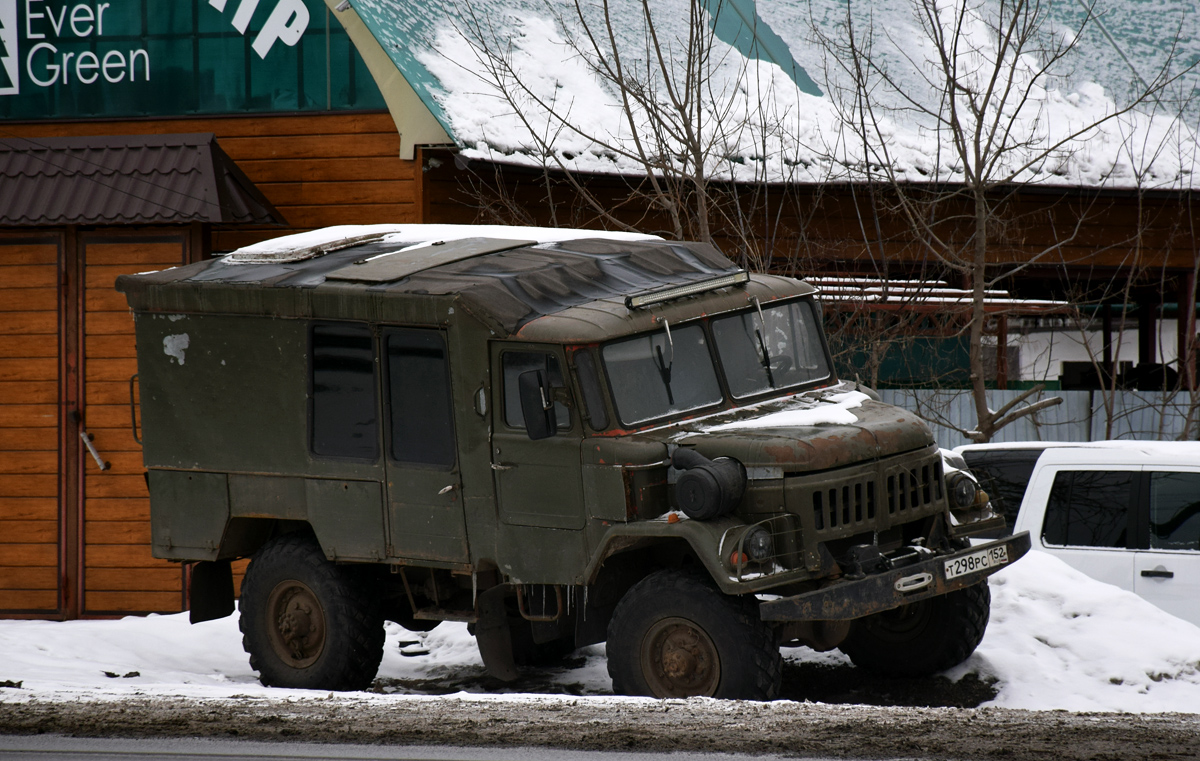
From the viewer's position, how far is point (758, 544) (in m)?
6.52

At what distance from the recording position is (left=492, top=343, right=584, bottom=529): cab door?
7059 millimetres

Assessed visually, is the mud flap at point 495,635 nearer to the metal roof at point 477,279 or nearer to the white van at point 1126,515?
the metal roof at point 477,279

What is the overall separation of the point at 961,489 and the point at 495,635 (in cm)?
297

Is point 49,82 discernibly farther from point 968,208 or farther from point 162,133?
point 968,208

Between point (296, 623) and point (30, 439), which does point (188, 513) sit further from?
point (30, 439)

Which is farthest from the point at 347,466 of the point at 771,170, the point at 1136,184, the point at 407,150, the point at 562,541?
the point at 1136,184

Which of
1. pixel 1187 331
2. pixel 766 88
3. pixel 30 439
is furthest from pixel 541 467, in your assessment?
pixel 1187 331

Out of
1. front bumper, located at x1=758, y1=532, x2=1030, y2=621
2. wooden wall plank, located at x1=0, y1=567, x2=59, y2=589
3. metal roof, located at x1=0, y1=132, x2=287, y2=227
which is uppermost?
metal roof, located at x1=0, y1=132, x2=287, y2=227

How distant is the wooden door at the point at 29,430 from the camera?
12242mm

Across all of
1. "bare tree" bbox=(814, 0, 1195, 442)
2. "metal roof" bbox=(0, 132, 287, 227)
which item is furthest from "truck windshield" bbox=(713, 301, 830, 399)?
"metal roof" bbox=(0, 132, 287, 227)

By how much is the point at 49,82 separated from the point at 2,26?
2.40 feet

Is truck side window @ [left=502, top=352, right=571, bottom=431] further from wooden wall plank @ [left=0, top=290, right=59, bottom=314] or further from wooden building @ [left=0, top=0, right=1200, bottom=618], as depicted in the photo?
wooden wall plank @ [left=0, top=290, right=59, bottom=314]

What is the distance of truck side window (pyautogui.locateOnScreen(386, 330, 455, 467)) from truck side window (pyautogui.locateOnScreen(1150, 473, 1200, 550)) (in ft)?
14.0

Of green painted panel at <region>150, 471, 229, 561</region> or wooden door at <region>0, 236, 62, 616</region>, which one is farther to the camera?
wooden door at <region>0, 236, 62, 616</region>
